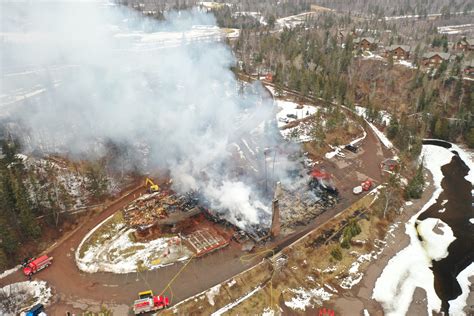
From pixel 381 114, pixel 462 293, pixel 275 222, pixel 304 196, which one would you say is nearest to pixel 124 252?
pixel 275 222

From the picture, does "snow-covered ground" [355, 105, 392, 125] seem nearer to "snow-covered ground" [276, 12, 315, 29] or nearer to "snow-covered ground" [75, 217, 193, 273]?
"snow-covered ground" [75, 217, 193, 273]

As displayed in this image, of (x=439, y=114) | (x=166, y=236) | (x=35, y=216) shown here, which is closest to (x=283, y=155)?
(x=166, y=236)

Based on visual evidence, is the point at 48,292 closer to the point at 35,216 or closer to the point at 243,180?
the point at 35,216

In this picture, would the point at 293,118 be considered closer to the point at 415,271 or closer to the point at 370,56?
the point at 415,271

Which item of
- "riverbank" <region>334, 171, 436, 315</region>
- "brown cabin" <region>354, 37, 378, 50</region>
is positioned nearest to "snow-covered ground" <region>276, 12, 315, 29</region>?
"brown cabin" <region>354, 37, 378, 50</region>

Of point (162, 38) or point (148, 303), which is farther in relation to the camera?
point (162, 38)

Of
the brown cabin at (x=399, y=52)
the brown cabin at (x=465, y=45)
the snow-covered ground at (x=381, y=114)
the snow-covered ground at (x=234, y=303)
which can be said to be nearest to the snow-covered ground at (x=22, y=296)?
the snow-covered ground at (x=234, y=303)
